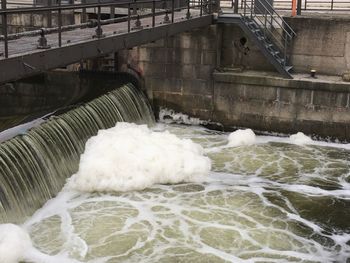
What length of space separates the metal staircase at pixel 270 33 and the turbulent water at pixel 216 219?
374cm

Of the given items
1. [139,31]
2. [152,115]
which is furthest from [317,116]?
[139,31]

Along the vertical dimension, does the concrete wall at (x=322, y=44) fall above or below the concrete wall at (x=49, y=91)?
above

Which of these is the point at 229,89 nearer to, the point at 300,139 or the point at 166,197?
the point at 300,139

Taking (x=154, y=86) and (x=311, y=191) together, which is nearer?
(x=311, y=191)

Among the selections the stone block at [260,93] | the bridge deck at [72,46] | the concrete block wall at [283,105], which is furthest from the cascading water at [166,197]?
the bridge deck at [72,46]

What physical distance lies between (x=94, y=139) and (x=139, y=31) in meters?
3.06

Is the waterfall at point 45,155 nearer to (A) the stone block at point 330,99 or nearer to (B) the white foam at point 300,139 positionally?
(B) the white foam at point 300,139

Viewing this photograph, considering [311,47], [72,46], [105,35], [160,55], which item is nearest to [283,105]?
[311,47]

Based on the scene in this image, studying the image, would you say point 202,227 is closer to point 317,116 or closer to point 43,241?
point 43,241

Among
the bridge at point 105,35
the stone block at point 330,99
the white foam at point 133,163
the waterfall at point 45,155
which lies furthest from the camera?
the stone block at point 330,99

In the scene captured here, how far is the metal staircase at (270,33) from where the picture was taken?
653 inches

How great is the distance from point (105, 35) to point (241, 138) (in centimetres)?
632

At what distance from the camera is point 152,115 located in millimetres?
18156

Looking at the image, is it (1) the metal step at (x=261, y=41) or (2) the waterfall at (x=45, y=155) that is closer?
(2) the waterfall at (x=45, y=155)
